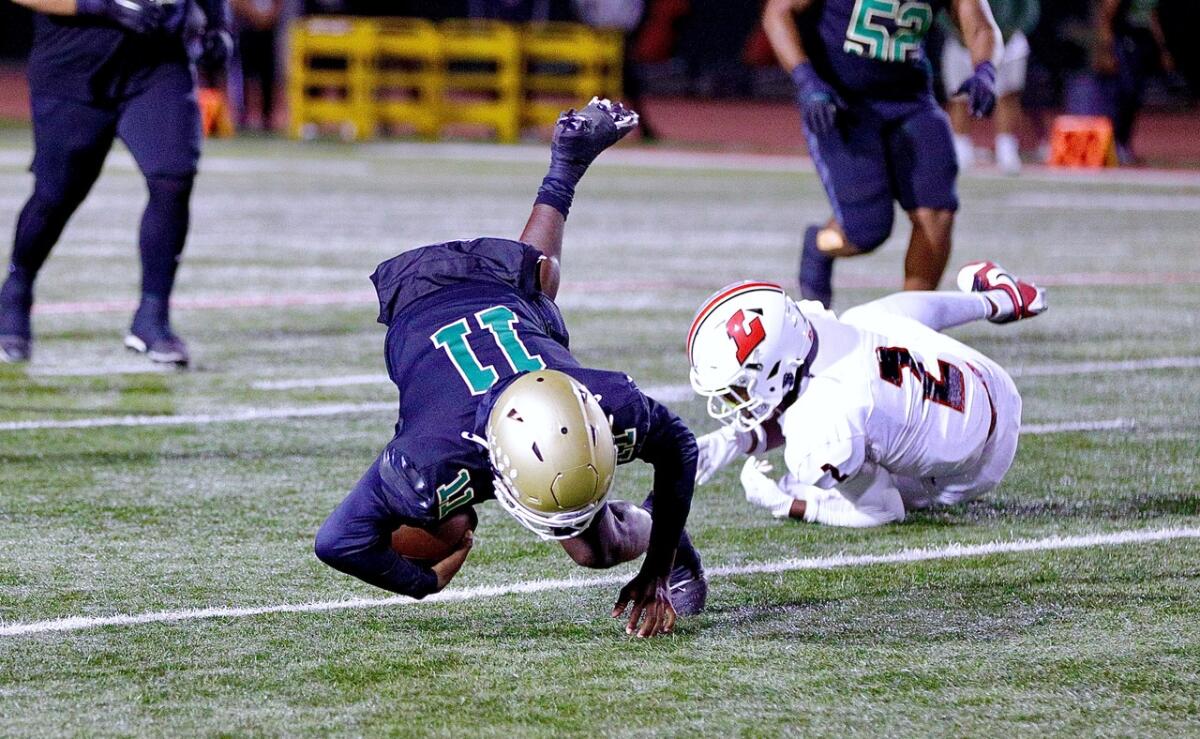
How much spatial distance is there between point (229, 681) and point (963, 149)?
15412 millimetres

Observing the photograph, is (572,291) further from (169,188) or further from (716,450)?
(716,450)

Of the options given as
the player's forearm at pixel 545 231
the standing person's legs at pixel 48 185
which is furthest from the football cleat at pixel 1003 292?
the standing person's legs at pixel 48 185

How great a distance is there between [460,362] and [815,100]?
3303 millimetres

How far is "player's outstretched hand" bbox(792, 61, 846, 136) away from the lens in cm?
700

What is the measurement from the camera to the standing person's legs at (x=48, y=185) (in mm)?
7324

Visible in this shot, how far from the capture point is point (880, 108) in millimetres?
7289

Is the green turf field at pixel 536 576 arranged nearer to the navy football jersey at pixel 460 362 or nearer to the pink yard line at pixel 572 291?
the pink yard line at pixel 572 291

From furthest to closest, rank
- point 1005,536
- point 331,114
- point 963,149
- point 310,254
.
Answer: point 331,114, point 963,149, point 310,254, point 1005,536

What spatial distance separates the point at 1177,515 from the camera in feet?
17.1

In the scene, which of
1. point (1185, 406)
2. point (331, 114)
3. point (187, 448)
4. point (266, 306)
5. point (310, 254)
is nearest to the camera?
point (187, 448)

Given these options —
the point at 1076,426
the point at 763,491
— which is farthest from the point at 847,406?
the point at 1076,426

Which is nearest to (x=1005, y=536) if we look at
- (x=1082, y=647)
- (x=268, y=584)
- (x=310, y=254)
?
(x=1082, y=647)

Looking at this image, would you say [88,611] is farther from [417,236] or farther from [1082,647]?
[417,236]

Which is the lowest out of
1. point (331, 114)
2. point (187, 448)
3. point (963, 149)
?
point (331, 114)
